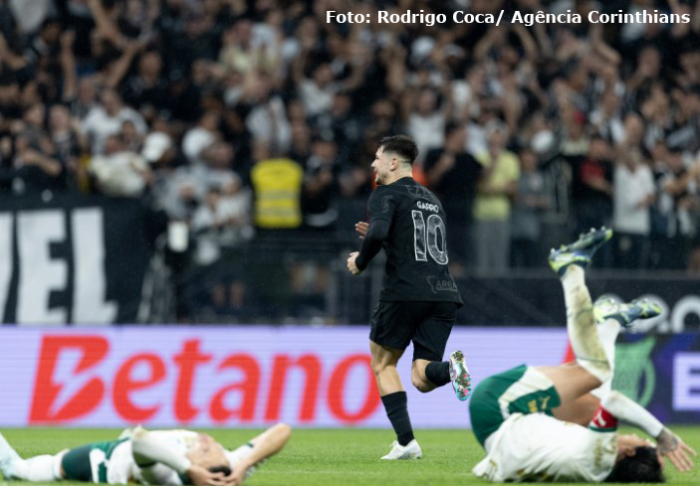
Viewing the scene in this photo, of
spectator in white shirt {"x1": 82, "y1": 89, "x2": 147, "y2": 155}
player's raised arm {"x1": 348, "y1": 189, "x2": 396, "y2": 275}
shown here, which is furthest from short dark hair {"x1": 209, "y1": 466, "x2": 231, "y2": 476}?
spectator in white shirt {"x1": 82, "y1": 89, "x2": 147, "y2": 155}

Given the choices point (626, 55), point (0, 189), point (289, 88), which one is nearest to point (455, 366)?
point (0, 189)

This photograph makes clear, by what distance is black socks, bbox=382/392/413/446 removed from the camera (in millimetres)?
9594

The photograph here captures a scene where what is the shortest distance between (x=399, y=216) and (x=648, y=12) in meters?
10.6

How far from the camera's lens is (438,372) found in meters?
9.26

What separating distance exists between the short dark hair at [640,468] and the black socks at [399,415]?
2.24 m

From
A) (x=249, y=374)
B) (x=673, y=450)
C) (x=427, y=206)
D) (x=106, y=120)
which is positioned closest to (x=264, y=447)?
(x=673, y=450)

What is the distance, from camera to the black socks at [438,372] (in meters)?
9.23

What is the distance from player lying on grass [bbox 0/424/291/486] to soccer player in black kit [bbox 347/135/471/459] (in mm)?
2698

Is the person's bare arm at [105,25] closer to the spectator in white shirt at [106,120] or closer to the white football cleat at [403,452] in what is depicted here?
the spectator in white shirt at [106,120]

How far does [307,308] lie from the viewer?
14.5 meters

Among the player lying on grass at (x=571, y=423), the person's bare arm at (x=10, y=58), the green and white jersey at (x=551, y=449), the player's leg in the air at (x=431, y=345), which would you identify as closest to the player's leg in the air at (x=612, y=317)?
the player lying on grass at (x=571, y=423)

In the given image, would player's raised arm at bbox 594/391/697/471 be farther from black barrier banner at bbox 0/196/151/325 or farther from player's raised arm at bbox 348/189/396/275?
black barrier banner at bbox 0/196/151/325

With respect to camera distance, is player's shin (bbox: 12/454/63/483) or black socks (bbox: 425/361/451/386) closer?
player's shin (bbox: 12/454/63/483)

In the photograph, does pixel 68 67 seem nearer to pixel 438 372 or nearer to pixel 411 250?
pixel 411 250
